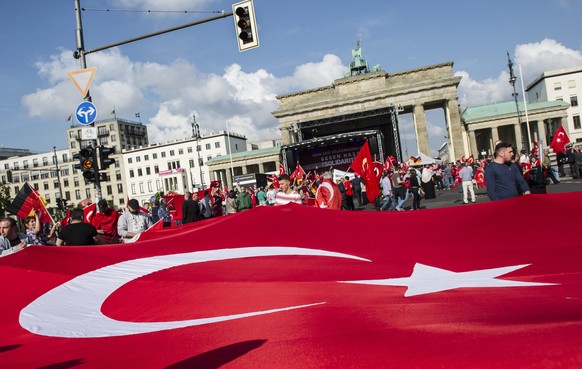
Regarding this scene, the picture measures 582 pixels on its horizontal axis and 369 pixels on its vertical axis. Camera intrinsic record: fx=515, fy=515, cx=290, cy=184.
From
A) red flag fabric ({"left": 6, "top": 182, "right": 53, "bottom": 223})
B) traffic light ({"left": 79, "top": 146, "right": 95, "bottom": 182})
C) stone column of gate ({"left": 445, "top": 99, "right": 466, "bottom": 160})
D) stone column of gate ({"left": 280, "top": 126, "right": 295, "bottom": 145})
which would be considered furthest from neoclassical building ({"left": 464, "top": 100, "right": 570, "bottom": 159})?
red flag fabric ({"left": 6, "top": 182, "right": 53, "bottom": 223})

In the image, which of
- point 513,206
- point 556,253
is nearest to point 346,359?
point 556,253

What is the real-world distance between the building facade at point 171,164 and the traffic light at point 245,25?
325ft

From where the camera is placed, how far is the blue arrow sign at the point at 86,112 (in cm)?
1262

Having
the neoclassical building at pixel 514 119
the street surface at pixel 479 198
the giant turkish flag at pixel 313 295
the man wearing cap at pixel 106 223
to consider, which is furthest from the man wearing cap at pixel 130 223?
the neoclassical building at pixel 514 119

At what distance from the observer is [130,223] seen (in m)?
9.11

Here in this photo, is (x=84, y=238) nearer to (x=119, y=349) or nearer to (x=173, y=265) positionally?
(x=173, y=265)

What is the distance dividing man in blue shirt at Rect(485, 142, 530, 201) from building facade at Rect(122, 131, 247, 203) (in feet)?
343

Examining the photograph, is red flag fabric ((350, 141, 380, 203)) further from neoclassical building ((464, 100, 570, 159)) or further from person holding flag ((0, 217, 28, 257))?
neoclassical building ((464, 100, 570, 159))

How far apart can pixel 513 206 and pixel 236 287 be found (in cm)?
298

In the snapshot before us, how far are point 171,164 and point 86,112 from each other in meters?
105

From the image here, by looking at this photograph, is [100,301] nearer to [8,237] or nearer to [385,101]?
[8,237]

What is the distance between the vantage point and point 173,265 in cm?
551

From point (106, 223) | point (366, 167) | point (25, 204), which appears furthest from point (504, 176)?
point (25, 204)

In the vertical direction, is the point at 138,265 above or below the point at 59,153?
below
